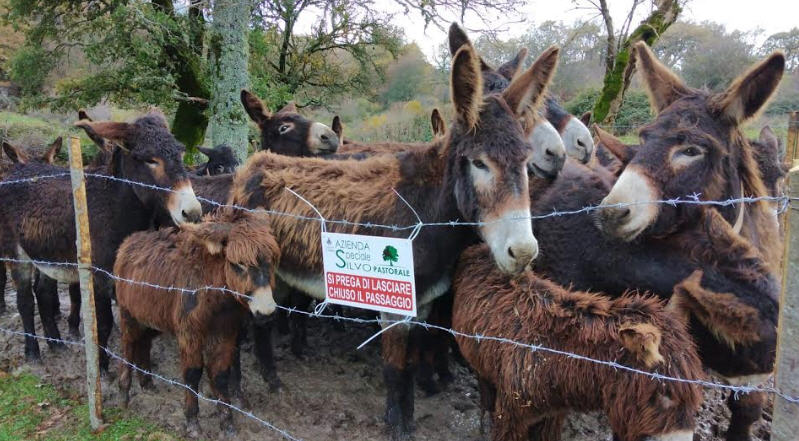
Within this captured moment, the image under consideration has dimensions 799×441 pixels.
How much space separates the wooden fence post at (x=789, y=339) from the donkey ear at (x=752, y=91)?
166 cm

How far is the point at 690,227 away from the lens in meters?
3.28

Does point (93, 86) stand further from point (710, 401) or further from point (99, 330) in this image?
point (710, 401)

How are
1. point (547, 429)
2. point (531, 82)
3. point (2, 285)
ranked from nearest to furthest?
point (547, 429) → point (531, 82) → point (2, 285)

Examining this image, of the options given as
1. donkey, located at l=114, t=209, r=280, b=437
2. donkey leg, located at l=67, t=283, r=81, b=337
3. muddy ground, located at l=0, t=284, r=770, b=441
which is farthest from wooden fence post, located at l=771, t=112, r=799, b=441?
donkey leg, located at l=67, t=283, r=81, b=337

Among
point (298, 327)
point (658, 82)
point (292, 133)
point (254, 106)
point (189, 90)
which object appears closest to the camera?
point (658, 82)

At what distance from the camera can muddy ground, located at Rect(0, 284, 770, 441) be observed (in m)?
3.84

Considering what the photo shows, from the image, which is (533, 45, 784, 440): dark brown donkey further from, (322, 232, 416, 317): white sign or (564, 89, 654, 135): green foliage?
(564, 89, 654, 135): green foliage

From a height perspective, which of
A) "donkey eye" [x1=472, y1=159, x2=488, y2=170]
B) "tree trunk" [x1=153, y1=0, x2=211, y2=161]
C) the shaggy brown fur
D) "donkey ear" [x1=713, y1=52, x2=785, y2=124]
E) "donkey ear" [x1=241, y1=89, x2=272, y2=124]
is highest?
"tree trunk" [x1=153, y1=0, x2=211, y2=161]

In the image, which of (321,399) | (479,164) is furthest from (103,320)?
(479,164)

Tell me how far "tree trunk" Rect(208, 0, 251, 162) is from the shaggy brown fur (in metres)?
6.05

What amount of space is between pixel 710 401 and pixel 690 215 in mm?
1959

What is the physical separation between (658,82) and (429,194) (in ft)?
6.18

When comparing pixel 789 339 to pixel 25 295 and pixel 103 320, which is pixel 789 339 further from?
pixel 25 295

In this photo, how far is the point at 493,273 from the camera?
316cm
